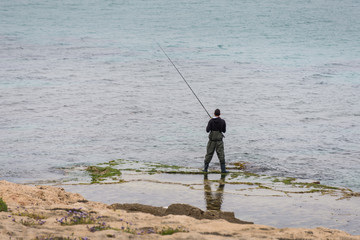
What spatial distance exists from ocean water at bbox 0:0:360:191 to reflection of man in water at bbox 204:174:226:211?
247 cm

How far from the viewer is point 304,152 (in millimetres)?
20109

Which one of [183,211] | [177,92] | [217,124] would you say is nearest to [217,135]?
[217,124]

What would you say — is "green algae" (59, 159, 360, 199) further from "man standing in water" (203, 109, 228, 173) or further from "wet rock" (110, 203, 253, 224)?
"wet rock" (110, 203, 253, 224)

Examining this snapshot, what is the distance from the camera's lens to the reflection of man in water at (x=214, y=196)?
12644mm

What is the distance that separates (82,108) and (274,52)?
31.1 meters

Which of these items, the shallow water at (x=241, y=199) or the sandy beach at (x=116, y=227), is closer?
the sandy beach at (x=116, y=227)

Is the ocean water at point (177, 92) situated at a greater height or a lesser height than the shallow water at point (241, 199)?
greater

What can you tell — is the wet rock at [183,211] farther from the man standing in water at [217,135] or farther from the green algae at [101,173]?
the man standing in water at [217,135]

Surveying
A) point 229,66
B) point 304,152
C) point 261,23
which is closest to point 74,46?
point 229,66

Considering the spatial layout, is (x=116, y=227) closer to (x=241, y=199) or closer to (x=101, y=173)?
(x=241, y=199)

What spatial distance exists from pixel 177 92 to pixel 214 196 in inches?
870

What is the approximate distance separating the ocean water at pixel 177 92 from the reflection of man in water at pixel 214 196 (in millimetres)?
2475

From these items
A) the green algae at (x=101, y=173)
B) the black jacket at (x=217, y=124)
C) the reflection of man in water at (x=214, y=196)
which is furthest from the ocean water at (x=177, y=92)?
the reflection of man in water at (x=214, y=196)

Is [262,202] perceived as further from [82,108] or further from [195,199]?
[82,108]
